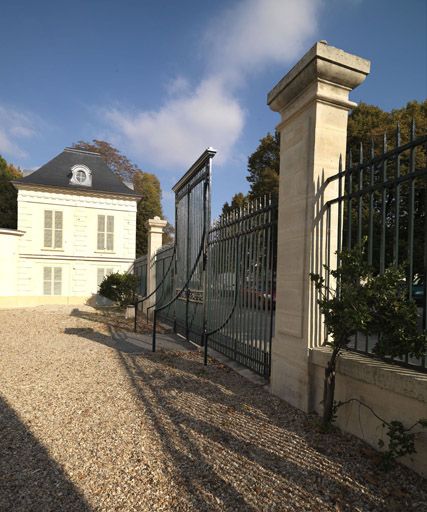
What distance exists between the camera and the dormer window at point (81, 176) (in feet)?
55.0

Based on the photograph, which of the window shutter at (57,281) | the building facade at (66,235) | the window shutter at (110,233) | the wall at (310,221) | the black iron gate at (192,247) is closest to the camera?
the wall at (310,221)

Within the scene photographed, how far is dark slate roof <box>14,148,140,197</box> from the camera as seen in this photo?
1633 centimetres

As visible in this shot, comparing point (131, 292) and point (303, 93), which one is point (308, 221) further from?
point (131, 292)

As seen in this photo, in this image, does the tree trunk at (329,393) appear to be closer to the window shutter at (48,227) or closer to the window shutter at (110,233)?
the window shutter at (110,233)

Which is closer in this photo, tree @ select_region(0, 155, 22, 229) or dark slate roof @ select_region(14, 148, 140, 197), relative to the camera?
dark slate roof @ select_region(14, 148, 140, 197)

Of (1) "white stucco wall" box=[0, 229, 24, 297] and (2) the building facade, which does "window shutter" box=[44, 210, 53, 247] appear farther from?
(1) "white stucco wall" box=[0, 229, 24, 297]

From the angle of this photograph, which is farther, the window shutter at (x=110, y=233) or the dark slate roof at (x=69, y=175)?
the window shutter at (x=110, y=233)

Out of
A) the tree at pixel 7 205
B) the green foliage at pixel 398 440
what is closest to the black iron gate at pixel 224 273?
the green foliage at pixel 398 440

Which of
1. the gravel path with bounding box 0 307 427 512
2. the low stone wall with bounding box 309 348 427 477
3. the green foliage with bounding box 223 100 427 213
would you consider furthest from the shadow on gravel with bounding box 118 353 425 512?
the green foliage with bounding box 223 100 427 213

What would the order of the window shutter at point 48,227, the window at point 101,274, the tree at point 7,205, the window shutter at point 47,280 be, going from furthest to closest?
the tree at point 7,205 < the window at point 101,274 < the window shutter at point 48,227 < the window shutter at point 47,280

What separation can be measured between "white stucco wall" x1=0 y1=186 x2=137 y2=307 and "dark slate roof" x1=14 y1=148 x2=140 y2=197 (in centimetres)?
48

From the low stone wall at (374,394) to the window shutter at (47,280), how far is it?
603 inches

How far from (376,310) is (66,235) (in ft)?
52.8

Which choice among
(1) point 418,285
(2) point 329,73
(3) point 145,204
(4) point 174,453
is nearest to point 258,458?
(4) point 174,453
